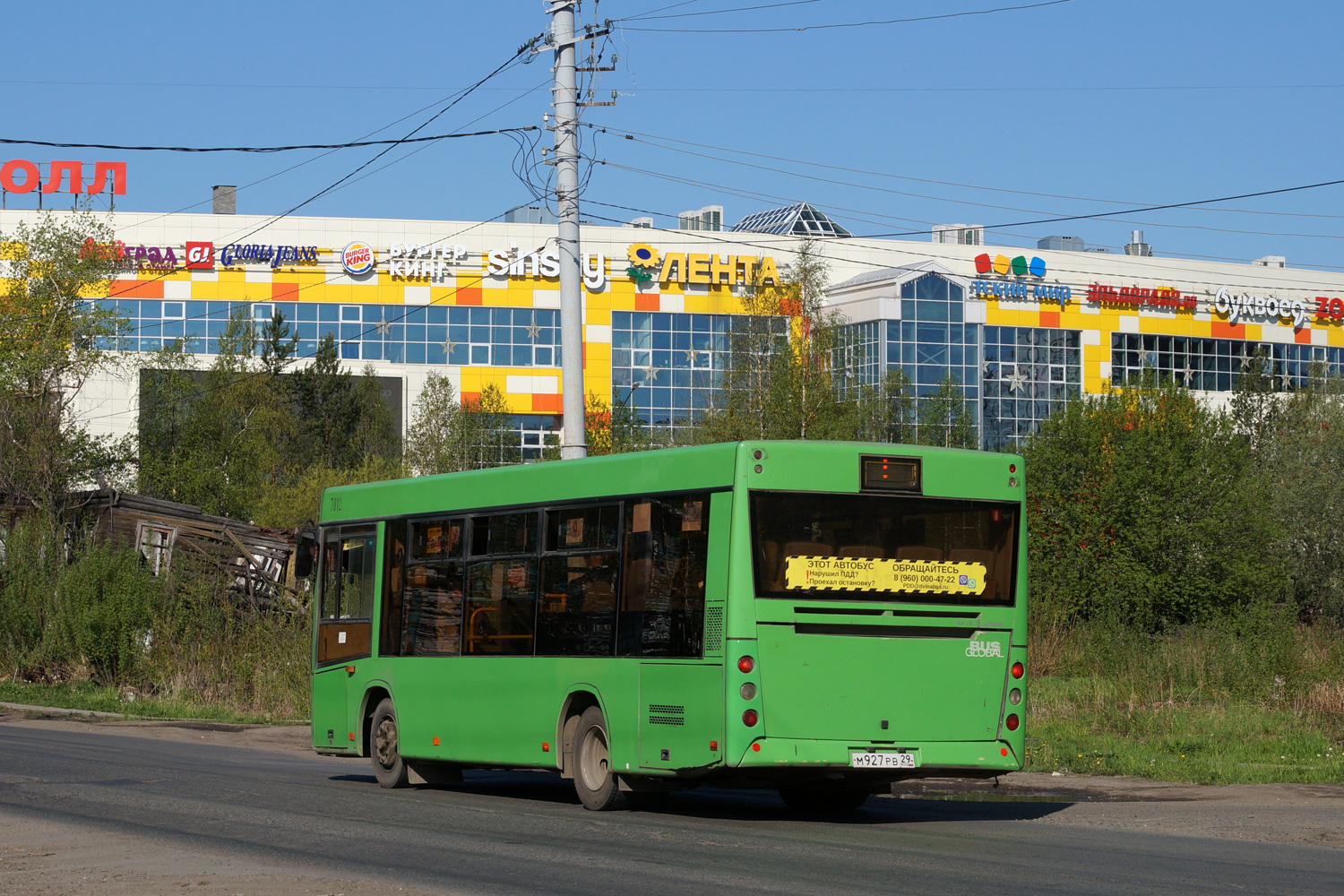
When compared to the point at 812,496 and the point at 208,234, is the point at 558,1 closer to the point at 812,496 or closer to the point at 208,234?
the point at 812,496

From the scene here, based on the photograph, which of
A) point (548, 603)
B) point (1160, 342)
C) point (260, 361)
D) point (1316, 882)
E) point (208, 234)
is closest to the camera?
point (1316, 882)

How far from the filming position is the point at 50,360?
4725 centimetres

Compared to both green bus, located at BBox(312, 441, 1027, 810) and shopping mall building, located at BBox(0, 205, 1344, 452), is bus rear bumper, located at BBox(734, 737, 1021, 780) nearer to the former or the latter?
green bus, located at BBox(312, 441, 1027, 810)

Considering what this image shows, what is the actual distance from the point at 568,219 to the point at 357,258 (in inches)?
2362

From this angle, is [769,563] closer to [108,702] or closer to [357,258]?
[108,702]

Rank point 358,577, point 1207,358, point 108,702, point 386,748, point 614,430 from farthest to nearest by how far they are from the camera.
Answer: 1. point 1207,358
2. point 614,430
3. point 108,702
4. point 358,577
5. point 386,748

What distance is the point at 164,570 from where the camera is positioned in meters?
32.0

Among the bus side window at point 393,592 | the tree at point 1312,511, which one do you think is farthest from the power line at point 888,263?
the bus side window at point 393,592

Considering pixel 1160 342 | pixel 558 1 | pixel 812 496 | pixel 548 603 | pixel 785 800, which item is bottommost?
pixel 785 800

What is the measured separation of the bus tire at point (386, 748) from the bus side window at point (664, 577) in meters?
4.04

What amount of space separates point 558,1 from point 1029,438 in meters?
25.1

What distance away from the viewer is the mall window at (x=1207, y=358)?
89.8 m

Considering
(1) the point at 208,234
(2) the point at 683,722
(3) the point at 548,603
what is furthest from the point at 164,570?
(1) the point at 208,234

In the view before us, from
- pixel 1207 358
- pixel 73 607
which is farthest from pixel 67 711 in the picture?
pixel 1207 358
